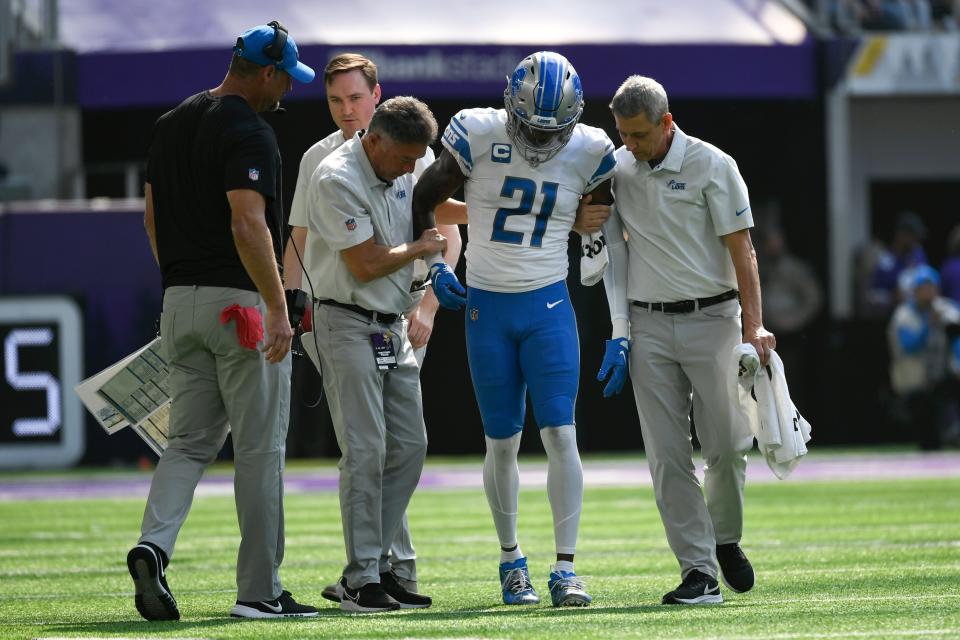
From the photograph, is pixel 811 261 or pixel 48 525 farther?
pixel 811 261

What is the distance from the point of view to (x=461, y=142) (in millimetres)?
7301

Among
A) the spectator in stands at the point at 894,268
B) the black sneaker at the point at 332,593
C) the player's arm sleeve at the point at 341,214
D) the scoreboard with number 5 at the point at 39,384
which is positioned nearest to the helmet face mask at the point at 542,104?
the player's arm sleeve at the point at 341,214

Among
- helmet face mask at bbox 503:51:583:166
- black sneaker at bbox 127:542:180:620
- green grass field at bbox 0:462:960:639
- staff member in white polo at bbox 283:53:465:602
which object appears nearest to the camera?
green grass field at bbox 0:462:960:639

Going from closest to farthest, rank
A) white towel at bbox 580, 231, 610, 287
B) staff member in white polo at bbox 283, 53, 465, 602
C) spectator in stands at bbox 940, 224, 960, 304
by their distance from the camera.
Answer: white towel at bbox 580, 231, 610, 287, staff member in white polo at bbox 283, 53, 465, 602, spectator in stands at bbox 940, 224, 960, 304

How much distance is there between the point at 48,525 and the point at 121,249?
18.2 ft

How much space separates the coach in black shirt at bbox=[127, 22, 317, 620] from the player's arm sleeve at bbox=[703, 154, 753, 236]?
1661 mm

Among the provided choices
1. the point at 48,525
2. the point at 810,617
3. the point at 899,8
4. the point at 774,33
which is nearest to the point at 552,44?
the point at 774,33

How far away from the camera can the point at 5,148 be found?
20641 mm

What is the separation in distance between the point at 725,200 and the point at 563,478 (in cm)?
128

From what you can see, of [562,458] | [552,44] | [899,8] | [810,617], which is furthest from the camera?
[899,8]

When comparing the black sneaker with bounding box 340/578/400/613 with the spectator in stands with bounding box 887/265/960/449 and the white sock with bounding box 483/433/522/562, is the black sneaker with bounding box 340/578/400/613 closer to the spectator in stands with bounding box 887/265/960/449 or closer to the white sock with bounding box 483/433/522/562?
the white sock with bounding box 483/433/522/562

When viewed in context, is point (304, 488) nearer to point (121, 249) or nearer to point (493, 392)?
point (121, 249)

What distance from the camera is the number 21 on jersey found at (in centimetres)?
726

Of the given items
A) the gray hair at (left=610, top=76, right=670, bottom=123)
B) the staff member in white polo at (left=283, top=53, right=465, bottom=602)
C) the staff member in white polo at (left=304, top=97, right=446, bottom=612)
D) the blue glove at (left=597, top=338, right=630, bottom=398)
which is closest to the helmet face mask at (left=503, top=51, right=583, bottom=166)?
the gray hair at (left=610, top=76, right=670, bottom=123)
